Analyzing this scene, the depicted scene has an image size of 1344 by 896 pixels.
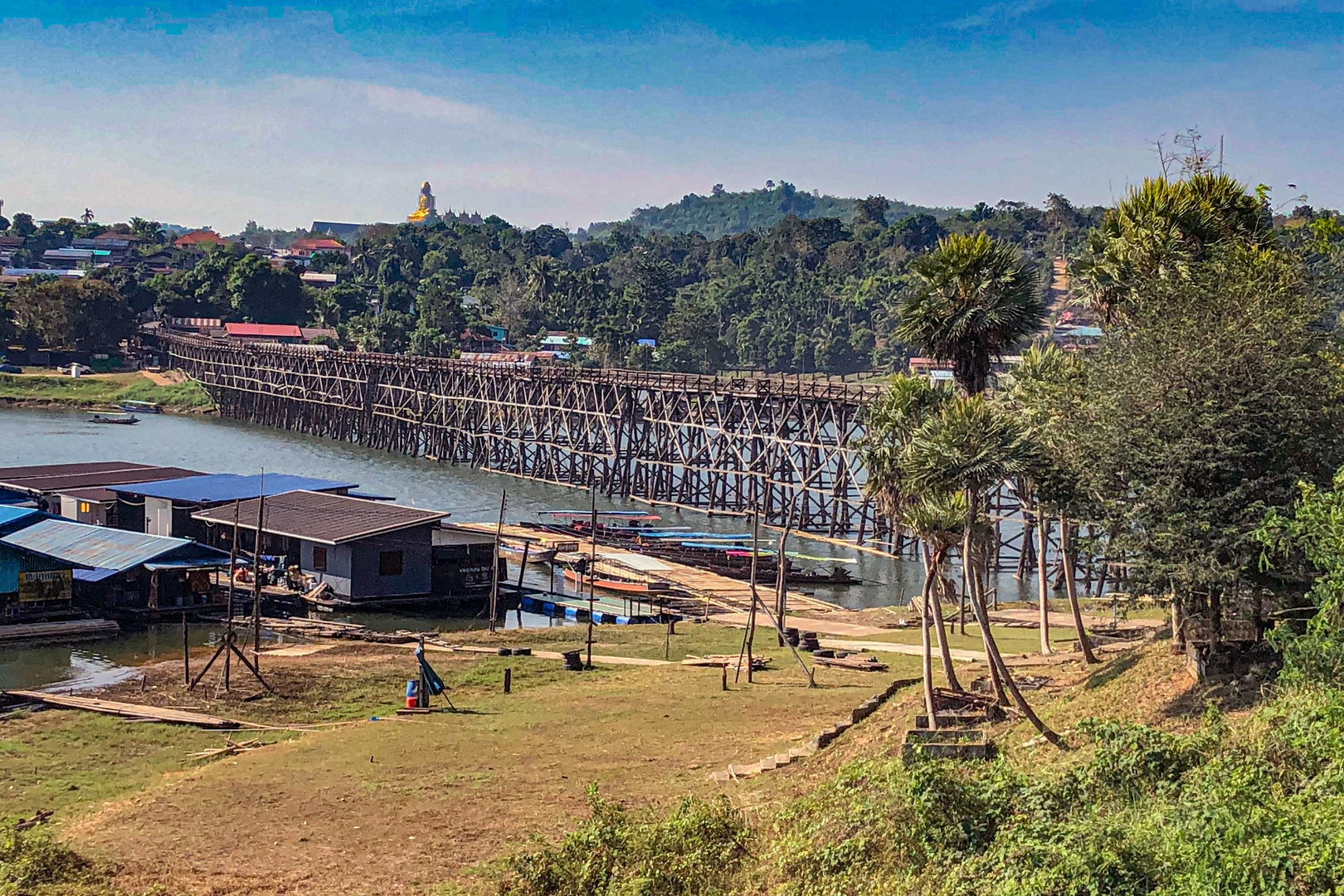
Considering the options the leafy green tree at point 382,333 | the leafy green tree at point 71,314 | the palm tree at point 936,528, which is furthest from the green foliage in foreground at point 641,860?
the leafy green tree at point 71,314

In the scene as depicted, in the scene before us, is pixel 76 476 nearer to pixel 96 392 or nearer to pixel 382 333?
pixel 96 392

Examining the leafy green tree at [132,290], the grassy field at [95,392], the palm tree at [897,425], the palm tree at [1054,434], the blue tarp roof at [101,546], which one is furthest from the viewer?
the leafy green tree at [132,290]

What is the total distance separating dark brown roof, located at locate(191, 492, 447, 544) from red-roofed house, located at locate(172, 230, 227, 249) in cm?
14386

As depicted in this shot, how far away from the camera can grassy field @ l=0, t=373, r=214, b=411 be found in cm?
Result: 10194

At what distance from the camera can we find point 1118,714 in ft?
57.4

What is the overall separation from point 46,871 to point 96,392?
324ft

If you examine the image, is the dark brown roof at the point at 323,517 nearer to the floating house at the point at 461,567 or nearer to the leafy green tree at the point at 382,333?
the floating house at the point at 461,567

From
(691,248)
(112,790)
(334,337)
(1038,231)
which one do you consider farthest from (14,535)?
(691,248)

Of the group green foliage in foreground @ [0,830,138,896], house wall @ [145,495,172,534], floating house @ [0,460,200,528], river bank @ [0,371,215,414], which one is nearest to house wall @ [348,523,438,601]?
house wall @ [145,495,172,534]

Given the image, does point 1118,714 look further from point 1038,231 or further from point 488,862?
point 1038,231

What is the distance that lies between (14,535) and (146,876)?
85.0ft

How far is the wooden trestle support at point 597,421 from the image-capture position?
54.0 m

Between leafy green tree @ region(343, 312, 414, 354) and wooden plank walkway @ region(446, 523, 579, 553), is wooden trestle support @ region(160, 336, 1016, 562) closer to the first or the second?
wooden plank walkway @ region(446, 523, 579, 553)

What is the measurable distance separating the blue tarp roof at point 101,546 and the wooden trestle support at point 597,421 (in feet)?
55.3
